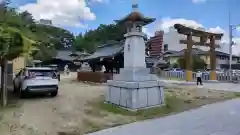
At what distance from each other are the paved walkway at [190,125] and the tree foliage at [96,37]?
58.3m

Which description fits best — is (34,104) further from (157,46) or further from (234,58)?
(234,58)

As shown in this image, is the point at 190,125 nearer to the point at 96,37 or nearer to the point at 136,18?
the point at 136,18

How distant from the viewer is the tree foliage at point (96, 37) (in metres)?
67.6

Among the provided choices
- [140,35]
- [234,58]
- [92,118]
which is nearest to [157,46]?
[140,35]

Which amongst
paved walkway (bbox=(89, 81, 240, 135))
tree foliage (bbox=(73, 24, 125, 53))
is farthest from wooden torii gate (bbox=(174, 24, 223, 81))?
tree foliage (bbox=(73, 24, 125, 53))

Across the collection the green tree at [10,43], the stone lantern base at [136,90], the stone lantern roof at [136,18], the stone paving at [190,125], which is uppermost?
the stone lantern roof at [136,18]

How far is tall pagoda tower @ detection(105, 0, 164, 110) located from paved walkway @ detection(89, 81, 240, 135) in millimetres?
1448

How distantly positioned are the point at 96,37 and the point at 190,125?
6748 cm

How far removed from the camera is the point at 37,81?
11.7 metres

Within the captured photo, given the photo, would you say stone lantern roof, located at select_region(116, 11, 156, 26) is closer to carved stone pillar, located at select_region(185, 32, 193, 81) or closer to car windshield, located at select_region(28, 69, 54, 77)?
car windshield, located at select_region(28, 69, 54, 77)

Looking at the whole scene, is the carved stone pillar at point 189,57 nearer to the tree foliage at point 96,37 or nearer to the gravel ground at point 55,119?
the gravel ground at point 55,119

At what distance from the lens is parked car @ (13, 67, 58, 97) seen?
37.8ft

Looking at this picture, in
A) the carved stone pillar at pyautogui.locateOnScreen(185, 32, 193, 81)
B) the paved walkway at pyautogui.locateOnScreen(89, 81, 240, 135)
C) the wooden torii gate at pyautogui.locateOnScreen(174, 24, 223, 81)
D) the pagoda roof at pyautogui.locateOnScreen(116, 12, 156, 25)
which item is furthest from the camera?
the carved stone pillar at pyautogui.locateOnScreen(185, 32, 193, 81)

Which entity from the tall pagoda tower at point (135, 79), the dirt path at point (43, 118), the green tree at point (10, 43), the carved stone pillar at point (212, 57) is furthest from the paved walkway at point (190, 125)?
the carved stone pillar at point (212, 57)
